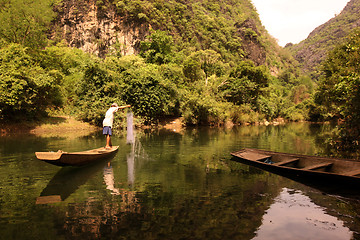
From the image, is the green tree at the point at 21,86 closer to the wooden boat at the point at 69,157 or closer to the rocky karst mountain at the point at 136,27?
the wooden boat at the point at 69,157

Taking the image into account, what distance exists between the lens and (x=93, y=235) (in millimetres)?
3928

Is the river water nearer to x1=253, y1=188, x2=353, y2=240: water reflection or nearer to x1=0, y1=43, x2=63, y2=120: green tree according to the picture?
x1=253, y1=188, x2=353, y2=240: water reflection

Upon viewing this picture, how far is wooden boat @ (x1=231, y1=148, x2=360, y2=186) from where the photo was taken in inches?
249

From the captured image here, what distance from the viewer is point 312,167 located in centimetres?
723

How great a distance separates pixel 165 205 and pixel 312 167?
4794 mm

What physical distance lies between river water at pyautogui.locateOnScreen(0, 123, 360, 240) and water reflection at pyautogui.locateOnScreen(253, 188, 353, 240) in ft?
0.05

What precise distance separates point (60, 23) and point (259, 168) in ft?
168

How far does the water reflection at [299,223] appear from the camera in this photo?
4.09 m

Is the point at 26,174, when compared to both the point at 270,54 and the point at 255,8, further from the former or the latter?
the point at 255,8

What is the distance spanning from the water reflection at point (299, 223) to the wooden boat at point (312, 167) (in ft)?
3.93

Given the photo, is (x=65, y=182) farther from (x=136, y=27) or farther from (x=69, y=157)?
(x=136, y=27)

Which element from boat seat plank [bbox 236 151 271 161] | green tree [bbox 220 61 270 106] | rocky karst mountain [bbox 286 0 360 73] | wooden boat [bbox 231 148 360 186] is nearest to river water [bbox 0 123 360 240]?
wooden boat [bbox 231 148 360 186]

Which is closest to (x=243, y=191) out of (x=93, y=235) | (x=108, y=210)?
(x=108, y=210)

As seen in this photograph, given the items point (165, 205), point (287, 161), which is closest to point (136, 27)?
point (287, 161)
